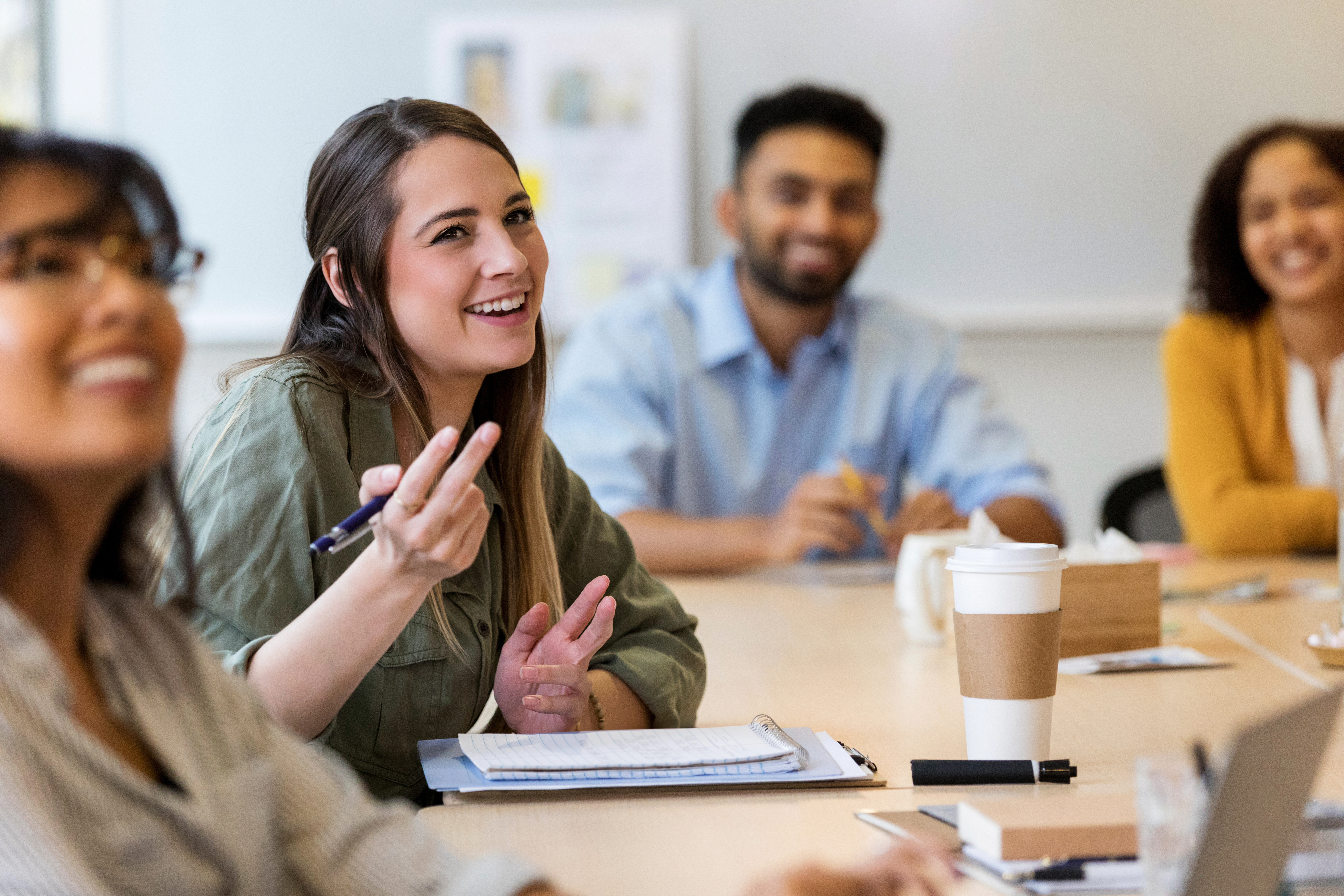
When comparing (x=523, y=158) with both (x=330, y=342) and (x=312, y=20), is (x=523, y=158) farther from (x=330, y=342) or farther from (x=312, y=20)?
(x=330, y=342)

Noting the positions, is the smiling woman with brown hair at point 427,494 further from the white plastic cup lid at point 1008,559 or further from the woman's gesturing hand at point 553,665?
the white plastic cup lid at point 1008,559

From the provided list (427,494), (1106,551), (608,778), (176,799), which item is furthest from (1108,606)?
(176,799)

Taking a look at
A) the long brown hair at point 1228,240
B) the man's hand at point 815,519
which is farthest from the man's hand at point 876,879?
the long brown hair at point 1228,240

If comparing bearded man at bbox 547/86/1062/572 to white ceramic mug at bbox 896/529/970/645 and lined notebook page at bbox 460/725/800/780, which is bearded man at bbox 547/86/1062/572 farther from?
lined notebook page at bbox 460/725/800/780

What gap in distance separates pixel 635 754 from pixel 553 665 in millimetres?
150

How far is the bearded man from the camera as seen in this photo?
8.87ft

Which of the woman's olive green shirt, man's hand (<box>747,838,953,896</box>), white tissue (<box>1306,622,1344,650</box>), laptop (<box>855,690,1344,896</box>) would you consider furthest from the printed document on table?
white tissue (<box>1306,622,1344,650</box>)

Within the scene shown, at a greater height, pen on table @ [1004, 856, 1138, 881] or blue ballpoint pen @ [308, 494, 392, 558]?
blue ballpoint pen @ [308, 494, 392, 558]

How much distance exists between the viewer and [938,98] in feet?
11.0

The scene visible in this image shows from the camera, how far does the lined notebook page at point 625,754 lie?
1.00m

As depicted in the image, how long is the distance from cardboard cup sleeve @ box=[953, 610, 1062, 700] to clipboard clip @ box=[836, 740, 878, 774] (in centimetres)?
10

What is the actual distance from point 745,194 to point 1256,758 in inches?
92.6

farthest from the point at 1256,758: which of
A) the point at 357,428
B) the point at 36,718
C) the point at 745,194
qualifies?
the point at 745,194

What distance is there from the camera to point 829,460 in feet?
9.23
